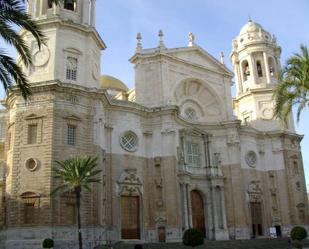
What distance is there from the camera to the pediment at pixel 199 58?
40219mm

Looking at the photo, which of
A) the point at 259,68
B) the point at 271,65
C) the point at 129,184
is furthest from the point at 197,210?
the point at 271,65

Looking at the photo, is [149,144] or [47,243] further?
[149,144]

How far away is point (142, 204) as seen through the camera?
3419cm

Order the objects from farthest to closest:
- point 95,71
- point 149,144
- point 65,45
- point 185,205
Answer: point 149,144
point 185,205
point 95,71
point 65,45

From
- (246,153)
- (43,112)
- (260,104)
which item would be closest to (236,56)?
(260,104)

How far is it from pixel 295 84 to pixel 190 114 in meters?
21.2

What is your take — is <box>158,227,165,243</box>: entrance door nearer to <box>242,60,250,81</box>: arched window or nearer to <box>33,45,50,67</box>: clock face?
<box>33,45,50,67</box>: clock face

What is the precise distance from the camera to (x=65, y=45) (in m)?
31.2

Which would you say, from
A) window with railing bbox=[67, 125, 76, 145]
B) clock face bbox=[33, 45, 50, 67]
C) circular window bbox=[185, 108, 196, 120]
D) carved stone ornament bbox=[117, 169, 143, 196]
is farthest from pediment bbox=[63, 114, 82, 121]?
circular window bbox=[185, 108, 196, 120]

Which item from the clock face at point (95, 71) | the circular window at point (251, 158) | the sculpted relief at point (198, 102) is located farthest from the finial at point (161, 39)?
the circular window at point (251, 158)

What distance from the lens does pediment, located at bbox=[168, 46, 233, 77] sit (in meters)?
40.2

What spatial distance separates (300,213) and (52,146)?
1136 inches

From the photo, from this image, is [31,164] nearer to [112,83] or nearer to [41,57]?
[41,57]

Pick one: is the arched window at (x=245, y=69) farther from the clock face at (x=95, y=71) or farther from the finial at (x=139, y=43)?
the clock face at (x=95, y=71)
